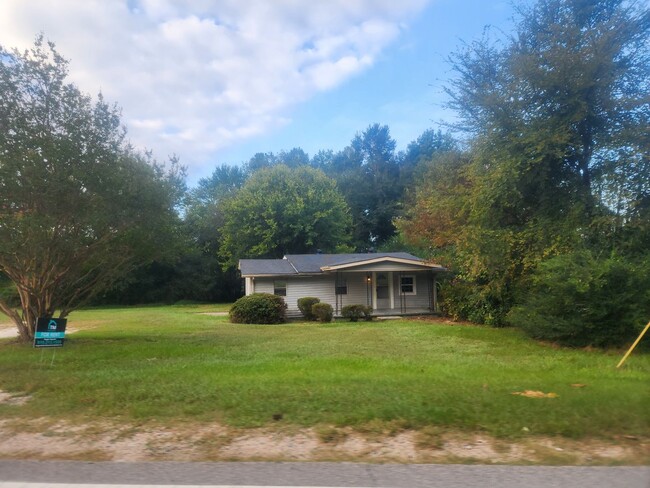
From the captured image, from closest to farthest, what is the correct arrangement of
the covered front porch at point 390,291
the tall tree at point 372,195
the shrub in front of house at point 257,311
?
the shrub in front of house at point 257,311 → the covered front porch at point 390,291 → the tall tree at point 372,195

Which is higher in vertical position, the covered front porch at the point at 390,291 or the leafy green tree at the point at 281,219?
the leafy green tree at the point at 281,219

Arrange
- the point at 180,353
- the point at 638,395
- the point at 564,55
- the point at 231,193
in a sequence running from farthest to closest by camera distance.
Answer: the point at 231,193 < the point at 564,55 < the point at 180,353 < the point at 638,395

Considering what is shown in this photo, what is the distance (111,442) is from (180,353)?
6616mm

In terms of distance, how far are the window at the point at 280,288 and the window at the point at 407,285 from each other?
6047 millimetres

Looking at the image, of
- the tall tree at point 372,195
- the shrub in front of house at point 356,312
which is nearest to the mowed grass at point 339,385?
the shrub in front of house at point 356,312

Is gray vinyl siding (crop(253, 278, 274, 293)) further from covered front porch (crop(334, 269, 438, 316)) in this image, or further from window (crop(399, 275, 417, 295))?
window (crop(399, 275, 417, 295))

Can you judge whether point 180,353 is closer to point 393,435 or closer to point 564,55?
point 393,435

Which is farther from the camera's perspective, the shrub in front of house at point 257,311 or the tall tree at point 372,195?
the tall tree at point 372,195

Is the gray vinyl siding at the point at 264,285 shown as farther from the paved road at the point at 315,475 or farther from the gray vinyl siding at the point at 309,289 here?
the paved road at the point at 315,475

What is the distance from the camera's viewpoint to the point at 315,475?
4.96 m

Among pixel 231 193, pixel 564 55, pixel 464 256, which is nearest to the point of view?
pixel 564 55

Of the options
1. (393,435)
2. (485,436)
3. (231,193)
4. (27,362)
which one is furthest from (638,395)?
(231,193)

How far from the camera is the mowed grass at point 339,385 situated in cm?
645

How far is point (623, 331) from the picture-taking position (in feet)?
43.9
